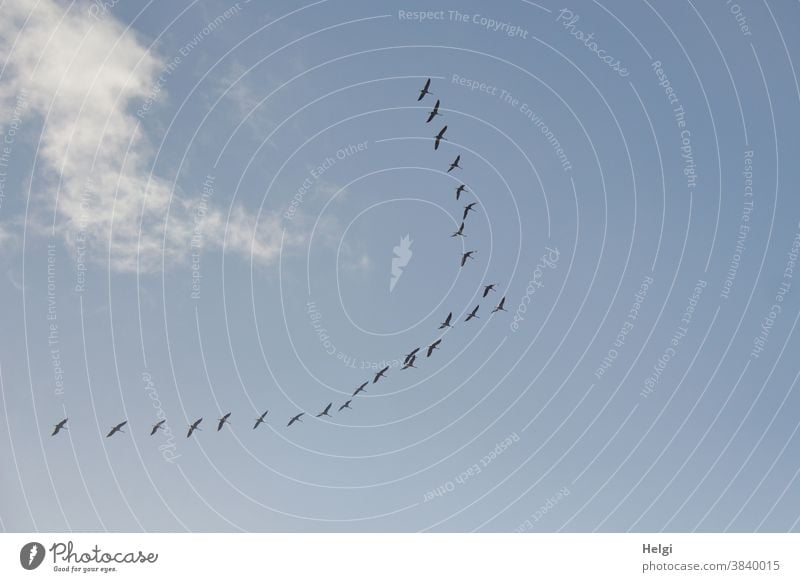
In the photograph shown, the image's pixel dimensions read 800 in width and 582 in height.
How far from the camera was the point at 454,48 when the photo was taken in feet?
282
